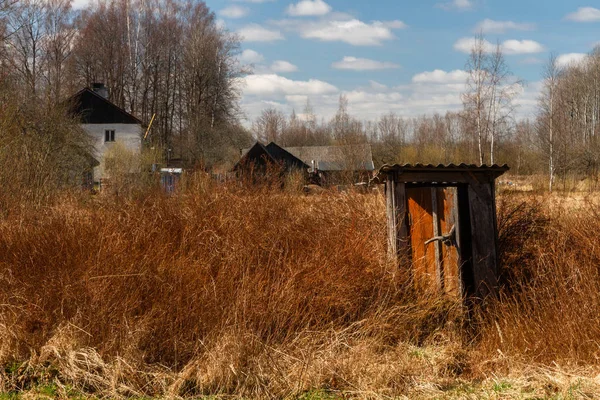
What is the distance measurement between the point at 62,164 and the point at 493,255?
12.7 meters

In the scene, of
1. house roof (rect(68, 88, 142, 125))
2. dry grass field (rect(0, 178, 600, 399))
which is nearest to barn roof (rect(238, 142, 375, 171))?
house roof (rect(68, 88, 142, 125))

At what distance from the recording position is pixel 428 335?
7438 mm

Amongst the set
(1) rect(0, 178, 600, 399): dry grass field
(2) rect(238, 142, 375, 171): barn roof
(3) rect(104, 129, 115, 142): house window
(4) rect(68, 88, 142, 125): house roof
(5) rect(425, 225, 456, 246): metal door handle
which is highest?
(4) rect(68, 88, 142, 125): house roof

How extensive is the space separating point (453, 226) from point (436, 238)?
0.30 m

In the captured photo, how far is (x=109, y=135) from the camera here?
1903 inches

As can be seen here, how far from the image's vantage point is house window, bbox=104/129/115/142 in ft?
158

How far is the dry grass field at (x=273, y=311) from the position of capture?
5.64m

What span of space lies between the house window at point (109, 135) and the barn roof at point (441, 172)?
42.9 m

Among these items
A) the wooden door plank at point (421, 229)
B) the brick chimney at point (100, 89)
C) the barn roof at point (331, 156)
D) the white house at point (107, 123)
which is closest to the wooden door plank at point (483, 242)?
the wooden door plank at point (421, 229)

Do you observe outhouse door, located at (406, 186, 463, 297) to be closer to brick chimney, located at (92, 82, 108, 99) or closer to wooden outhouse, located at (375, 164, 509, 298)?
wooden outhouse, located at (375, 164, 509, 298)

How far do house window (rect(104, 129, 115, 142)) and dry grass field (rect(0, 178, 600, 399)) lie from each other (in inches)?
1561

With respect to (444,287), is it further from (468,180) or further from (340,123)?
(340,123)

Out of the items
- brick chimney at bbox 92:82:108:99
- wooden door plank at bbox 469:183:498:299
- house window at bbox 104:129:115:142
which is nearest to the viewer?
wooden door plank at bbox 469:183:498:299

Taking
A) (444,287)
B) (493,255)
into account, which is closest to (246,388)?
(444,287)
